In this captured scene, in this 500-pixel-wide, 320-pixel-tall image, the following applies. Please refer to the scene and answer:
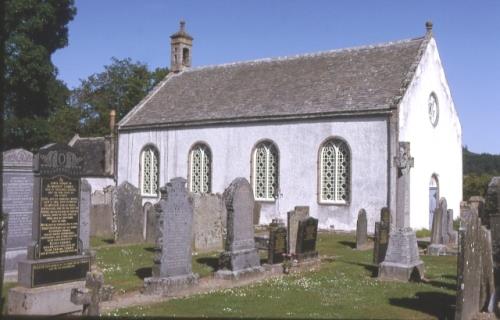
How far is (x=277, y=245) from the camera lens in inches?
595

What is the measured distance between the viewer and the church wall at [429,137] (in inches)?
987

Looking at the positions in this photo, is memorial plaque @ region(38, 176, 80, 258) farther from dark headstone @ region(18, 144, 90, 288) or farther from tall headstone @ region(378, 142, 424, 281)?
tall headstone @ region(378, 142, 424, 281)

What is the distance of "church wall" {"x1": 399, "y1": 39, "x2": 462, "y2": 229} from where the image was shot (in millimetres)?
25078

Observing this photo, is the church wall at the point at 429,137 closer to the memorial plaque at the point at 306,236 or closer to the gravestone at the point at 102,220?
the memorial plaque at the point at 306,236

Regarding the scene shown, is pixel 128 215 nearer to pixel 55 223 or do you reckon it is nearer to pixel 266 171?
pixel 266 171

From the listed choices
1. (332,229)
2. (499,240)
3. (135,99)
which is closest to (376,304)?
(499,240)

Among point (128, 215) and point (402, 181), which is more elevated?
point (402, 181)

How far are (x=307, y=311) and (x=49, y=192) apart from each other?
515cm

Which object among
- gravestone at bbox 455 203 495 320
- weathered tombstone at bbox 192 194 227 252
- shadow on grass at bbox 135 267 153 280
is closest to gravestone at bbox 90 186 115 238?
weathered tombstone at bbox 192 194 227 252

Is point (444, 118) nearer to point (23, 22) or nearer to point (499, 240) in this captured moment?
point (499, 240)

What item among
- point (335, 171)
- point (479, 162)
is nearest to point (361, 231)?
point (335, 171)

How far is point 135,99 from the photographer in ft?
194

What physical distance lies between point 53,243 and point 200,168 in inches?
800

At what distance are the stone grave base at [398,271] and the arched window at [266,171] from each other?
13788 mm
